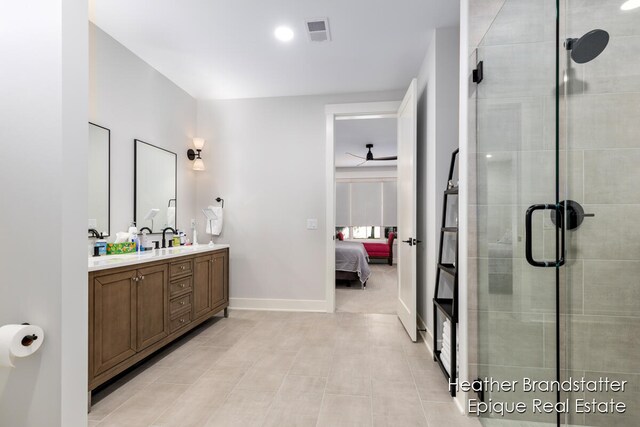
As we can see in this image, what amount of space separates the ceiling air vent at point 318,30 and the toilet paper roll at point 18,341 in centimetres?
254

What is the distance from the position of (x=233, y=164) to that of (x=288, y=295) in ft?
5.82

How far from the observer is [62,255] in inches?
39.0

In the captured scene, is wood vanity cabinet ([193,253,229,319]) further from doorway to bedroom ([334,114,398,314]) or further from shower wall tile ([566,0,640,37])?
shower wall tile ([566,0,640,37])

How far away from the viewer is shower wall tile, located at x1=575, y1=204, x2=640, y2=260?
132cm

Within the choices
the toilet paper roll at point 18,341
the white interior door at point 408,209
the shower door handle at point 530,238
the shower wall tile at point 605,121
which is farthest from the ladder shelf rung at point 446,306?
the toilet paper roll at point 18,341

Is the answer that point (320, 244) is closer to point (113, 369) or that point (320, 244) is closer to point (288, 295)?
point (288, 295)

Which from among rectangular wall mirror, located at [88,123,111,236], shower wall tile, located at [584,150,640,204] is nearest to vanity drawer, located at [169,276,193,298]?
rectangular wall mirror, located at [88,123,111,236]

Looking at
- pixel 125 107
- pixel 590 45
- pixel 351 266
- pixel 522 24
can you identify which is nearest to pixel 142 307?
pixel 125 107

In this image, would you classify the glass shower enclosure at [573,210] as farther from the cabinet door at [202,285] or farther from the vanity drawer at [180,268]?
the cabinet door at [202,285]

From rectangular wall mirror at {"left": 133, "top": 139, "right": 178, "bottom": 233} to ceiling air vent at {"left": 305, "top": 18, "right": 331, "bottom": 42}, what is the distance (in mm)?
1853

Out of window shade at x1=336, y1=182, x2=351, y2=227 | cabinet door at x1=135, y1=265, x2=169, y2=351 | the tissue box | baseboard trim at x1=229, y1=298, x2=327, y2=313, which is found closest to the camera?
cabinet door at x1=135, y1=265, x2=169, y2=351

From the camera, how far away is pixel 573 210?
1260 mm

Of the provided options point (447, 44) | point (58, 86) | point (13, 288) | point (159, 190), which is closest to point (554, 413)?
point (13, 288)

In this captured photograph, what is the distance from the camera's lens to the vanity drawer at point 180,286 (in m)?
2.69
